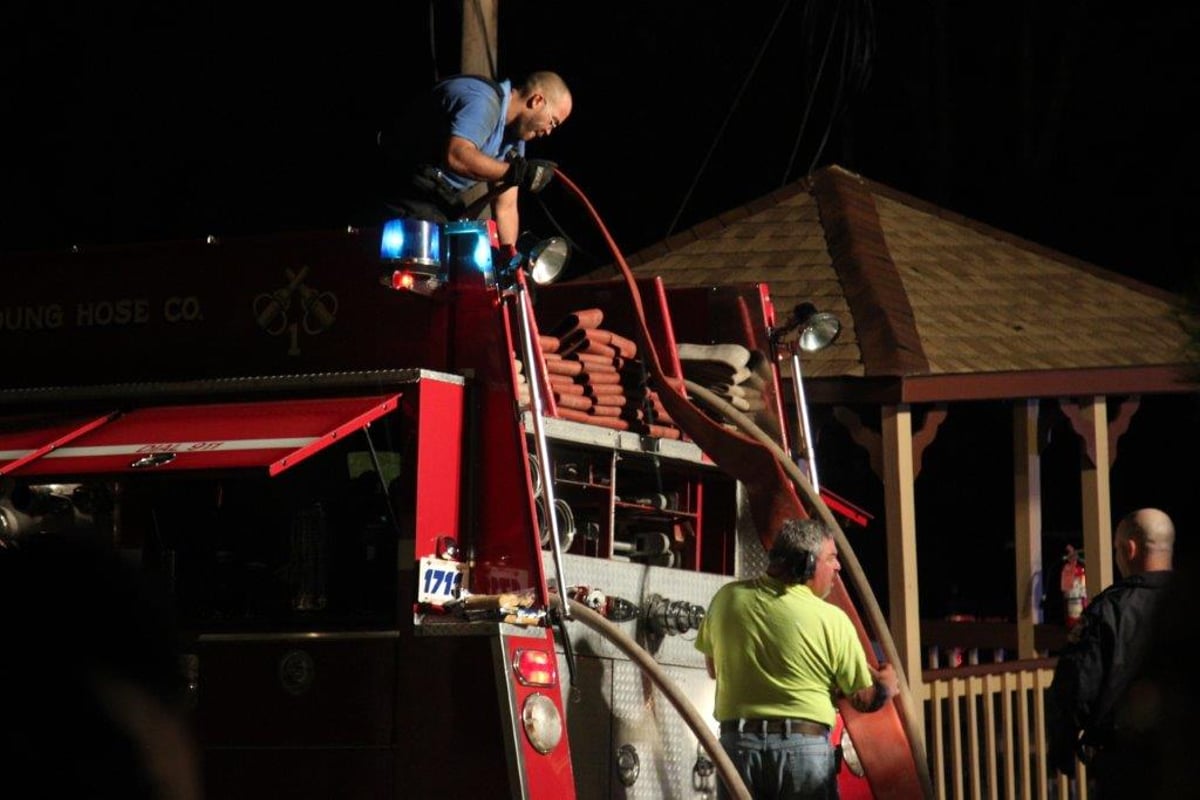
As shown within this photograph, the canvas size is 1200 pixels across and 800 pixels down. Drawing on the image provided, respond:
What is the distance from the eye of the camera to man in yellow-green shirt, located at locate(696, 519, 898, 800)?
6852mm

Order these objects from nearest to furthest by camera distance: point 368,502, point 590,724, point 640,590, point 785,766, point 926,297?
point 368,502 < point 590,724 < point 785,766 < point 640,590 < point 926,297

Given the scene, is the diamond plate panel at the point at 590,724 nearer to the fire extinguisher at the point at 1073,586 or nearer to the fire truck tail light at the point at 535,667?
the fire truck tail light at the point at 535,667

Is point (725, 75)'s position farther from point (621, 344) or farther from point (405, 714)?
point (405, 714)

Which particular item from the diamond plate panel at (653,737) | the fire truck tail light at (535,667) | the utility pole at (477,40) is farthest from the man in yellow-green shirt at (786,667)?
the utility pole at (477,40)

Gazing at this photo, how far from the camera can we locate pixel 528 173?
6594 millimetres

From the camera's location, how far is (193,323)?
6754 millimetres

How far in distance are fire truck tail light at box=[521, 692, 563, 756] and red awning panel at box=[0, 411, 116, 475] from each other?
1883mm

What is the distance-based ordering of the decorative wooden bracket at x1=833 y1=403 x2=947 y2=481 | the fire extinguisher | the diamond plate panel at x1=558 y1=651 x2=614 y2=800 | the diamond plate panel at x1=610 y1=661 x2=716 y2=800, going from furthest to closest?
the fire extinguisher, the decorative wooden bracket at x1=833 y1=403 x2=947 y2=481, the diamond plate panel at x1=610 y1=661 x2=716 y2=800, the diamond plate panel at x1=558 y1=651 x2=614 y2=800

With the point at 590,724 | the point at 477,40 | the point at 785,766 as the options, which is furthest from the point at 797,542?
the point at 477,40

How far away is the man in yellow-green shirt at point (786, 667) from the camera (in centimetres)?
685

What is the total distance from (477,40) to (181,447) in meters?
5.35

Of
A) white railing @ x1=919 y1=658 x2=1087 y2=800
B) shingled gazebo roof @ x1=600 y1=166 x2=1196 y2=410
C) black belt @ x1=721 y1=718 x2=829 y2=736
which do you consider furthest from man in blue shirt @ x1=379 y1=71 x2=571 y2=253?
shingled gazebo roof @ x1=600 y1=166 x2=1196 y2=410

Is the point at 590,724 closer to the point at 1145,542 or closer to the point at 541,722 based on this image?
the point at 541,722

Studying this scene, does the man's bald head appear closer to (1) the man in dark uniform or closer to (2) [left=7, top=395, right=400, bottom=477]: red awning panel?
(1) the man in dark uniform
